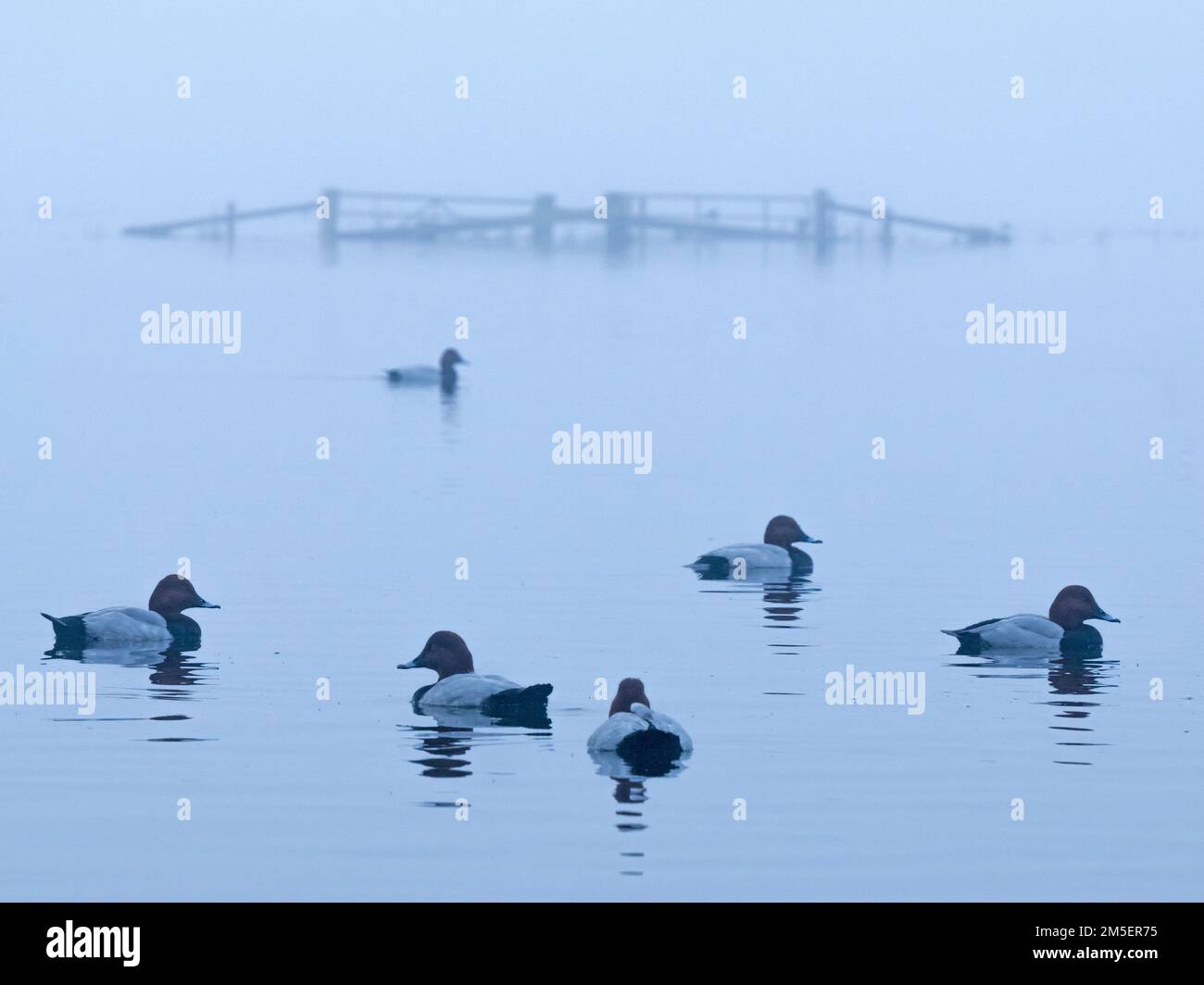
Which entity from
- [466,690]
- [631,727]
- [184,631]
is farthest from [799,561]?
[631,727]

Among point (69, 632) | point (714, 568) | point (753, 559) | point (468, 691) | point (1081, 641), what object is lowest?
point (468, 691)

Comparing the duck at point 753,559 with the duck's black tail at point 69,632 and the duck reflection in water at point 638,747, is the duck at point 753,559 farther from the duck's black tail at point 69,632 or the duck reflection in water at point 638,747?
the duck reflection in water at point 638,747

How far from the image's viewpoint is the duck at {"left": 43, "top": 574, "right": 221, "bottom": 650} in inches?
830

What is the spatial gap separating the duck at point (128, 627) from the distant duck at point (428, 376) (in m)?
30.7

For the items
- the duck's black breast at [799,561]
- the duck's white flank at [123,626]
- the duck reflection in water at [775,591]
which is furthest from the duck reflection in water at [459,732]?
the duck's black breast at [799,561]

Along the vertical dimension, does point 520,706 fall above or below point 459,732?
above

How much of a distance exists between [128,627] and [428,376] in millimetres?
31980

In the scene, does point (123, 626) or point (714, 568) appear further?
point (714, 568)

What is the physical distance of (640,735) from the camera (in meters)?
16.2

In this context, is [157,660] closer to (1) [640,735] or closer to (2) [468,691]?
(2) [468,691]

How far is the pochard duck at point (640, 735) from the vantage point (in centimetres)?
1627

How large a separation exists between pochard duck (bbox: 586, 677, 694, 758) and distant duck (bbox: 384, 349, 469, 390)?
36.6m

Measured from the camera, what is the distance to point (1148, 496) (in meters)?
33.9
